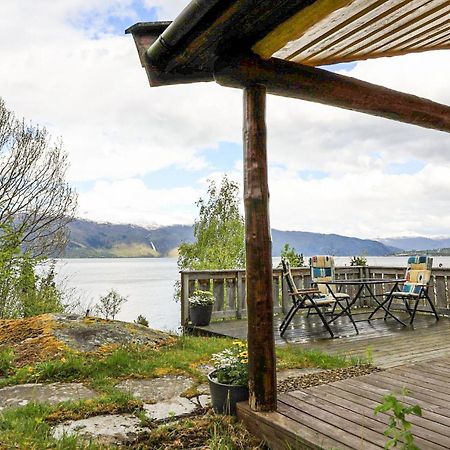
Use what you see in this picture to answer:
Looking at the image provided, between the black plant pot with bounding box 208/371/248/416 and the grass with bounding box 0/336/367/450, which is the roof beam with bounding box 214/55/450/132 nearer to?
the black plant pot with bounding box 208/371/248/416

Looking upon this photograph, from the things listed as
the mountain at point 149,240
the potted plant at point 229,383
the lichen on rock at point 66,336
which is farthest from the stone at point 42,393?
the mountain at point 149,240

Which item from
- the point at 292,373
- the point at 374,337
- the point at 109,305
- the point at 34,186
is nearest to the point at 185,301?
the point at 374,337

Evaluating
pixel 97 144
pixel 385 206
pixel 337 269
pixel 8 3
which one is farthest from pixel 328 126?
pixel 385 206

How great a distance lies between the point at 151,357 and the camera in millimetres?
4004

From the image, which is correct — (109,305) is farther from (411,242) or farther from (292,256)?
(411,242)

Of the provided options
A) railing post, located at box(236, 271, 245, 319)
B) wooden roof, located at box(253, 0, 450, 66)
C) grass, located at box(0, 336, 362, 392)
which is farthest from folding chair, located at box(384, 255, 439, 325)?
wooden roof, located at box(253, 0, 450, 66)

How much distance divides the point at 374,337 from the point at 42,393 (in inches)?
151

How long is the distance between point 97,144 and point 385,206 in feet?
86.6

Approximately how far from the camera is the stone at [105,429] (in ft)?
7.40

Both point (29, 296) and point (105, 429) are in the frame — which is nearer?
point (105, 429)

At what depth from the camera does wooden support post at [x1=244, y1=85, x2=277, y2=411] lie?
7.86ft

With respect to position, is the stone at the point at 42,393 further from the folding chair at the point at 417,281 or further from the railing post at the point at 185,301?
the folding chair at the point at 417,281

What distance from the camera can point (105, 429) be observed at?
2391mm

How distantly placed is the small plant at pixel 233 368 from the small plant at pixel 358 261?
6.43 metres
